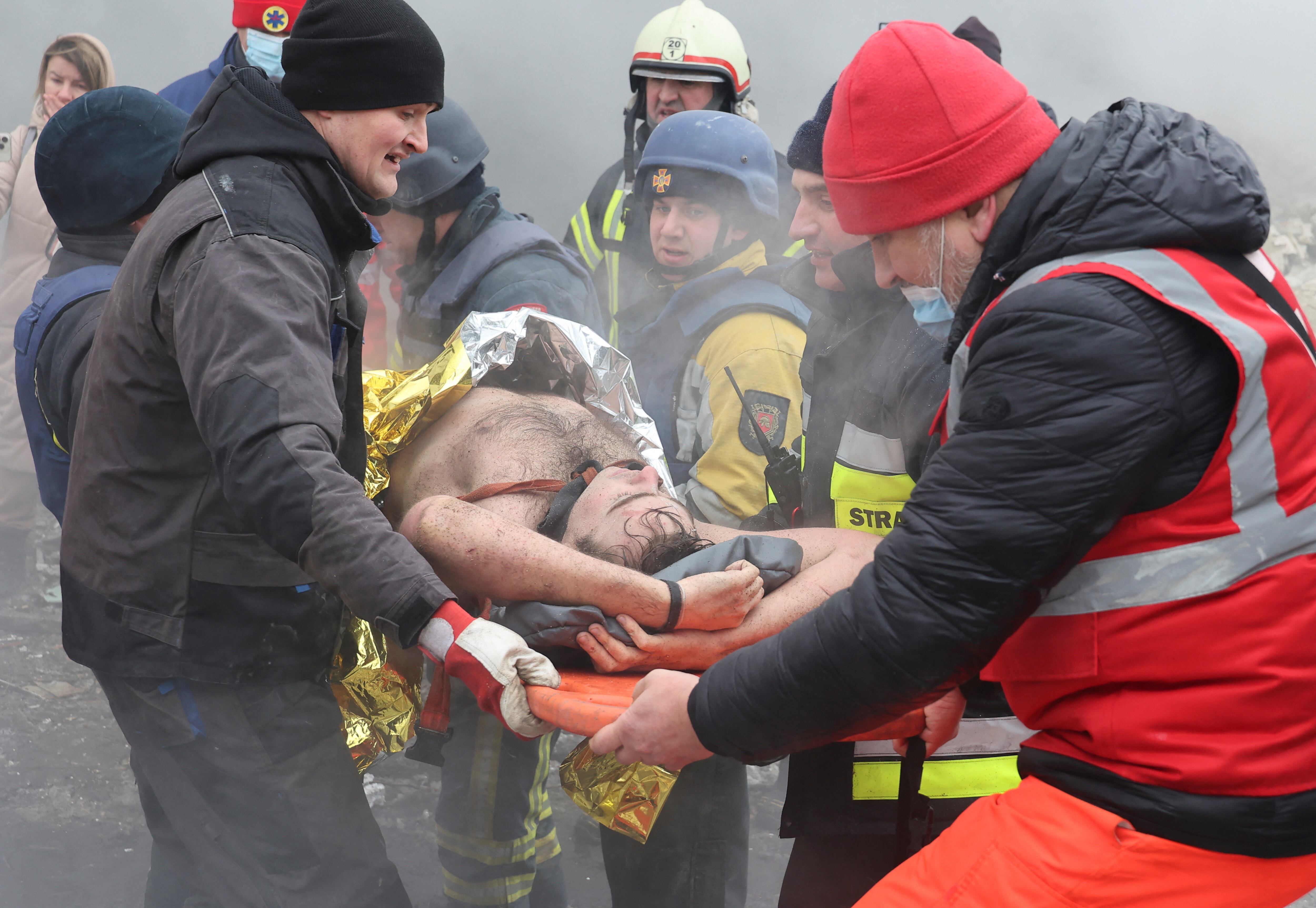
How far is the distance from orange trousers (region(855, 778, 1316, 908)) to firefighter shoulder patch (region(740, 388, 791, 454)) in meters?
1.87

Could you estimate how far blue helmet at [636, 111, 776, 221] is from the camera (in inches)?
146

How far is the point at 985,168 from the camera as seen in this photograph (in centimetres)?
150

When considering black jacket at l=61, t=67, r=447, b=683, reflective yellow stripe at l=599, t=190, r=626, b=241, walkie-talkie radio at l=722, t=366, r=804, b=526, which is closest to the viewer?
black jacket at l=61, t=67, r=447, b=683

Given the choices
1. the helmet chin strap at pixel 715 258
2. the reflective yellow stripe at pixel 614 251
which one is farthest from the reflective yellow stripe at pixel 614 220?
the helmet chin strap at pixel 715 258

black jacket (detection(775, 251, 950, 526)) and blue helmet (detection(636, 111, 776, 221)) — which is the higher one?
blue helmet (detection(636, 111, 776, 221))

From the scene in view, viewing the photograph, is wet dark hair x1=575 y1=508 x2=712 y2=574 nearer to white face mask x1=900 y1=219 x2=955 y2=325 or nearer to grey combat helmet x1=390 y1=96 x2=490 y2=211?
white face mask x1=900 y1=219 x2=955 y2=325

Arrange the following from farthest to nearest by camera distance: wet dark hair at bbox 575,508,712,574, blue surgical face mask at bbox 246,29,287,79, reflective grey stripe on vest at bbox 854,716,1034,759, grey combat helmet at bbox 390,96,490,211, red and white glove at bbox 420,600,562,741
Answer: blue surgical face mask at bbox 246,29,287,79
grey combat helmet at bbox 390,96,490,211
wet dark hair at bbox 575,508,712,574
reflective grey stripe on vest at bbox 854,716,1034,759
red and white glove at bbox 420,600,562,741

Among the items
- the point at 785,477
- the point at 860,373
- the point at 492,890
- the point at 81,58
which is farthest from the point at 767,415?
the point at 81,58

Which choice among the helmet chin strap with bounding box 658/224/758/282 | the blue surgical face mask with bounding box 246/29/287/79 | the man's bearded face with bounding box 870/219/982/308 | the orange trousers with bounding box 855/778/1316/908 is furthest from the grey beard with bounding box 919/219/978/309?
the blue surgical face mask with bounding box 246/29/287/79

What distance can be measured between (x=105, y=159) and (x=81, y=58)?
9.13ft

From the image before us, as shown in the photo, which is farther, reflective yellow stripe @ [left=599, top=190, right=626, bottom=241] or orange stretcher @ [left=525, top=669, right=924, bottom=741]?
reflective yellow stripe @ [left=599, top=190, right=626, bottom=241]

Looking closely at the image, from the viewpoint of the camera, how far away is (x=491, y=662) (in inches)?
75.1

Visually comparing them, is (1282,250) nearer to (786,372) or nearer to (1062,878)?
(786,372)

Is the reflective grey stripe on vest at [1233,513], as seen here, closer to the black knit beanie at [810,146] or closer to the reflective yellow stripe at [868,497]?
the reflective yellow stripe at [868,497]
